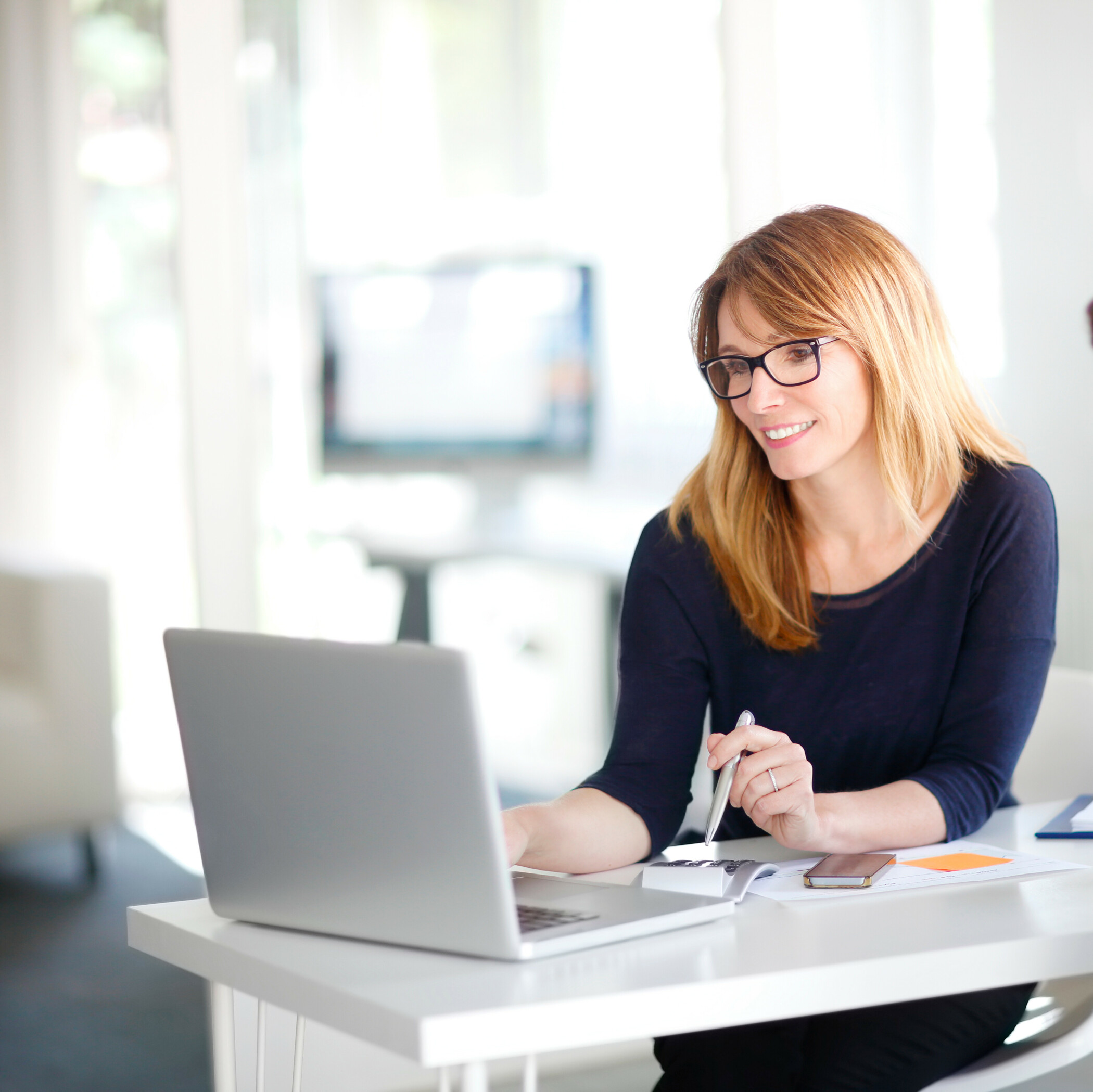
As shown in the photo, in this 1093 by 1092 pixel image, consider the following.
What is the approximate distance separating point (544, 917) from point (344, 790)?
18cm

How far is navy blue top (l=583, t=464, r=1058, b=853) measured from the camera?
152 cm

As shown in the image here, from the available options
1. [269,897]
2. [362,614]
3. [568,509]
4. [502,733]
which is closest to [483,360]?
[568,509]

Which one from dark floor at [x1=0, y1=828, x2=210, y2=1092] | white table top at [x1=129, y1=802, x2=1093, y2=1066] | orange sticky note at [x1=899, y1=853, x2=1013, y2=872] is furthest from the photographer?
dark floor at [x1=0, y1=828, x2=210, y2=1092]

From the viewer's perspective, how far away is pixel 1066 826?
144 centimetres

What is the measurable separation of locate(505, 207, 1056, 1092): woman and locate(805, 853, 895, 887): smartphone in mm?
124

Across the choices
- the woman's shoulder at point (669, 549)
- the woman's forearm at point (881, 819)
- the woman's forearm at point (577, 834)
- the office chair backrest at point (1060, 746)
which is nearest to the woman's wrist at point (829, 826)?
the woman's forearm at point (881, 819)

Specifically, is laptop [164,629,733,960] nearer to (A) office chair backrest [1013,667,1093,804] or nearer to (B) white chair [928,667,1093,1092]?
(B) white chair [928,667,1093,1092]

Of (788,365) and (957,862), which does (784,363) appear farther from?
(957,862)

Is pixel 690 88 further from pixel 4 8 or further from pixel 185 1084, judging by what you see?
pixel 185 1084

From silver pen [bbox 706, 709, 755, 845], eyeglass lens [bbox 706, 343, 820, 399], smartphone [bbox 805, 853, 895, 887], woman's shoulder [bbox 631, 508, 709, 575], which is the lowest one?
smartphone [bbox 805, 853, 895, 887]

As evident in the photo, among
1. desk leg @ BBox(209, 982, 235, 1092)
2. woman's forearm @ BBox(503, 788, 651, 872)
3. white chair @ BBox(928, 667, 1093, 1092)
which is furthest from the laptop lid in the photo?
desk leg @ BBox(209, 982, 235, 1092)

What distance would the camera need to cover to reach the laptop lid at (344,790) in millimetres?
951

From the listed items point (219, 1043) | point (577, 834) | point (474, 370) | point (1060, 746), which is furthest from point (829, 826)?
point (474, 370)

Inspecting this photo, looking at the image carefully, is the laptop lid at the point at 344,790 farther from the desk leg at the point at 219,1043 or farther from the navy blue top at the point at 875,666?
the desk leg at the point at 219,1043
